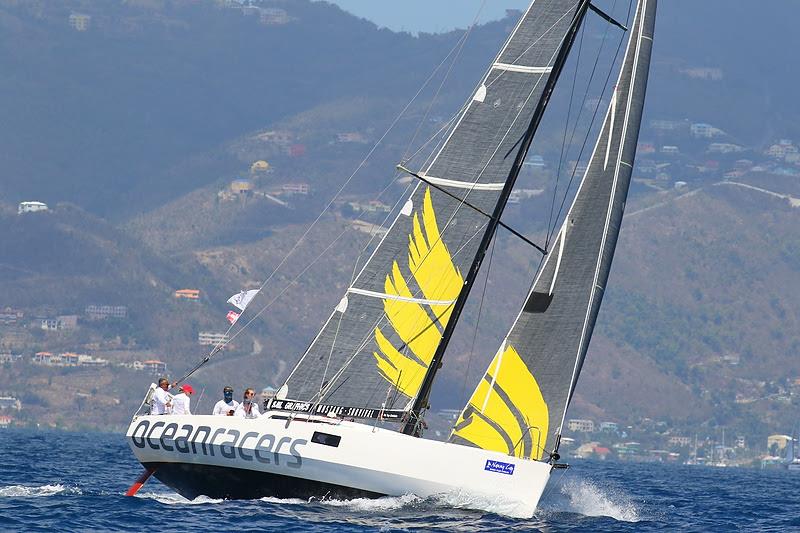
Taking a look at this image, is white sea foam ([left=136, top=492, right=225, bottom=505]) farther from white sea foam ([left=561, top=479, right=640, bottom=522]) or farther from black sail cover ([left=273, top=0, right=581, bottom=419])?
white sea foam ([left=561, top=479, right=640, bottom=522])

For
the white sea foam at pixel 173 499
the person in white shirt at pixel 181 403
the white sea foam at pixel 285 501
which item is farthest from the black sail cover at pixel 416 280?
the white sea foam at pixel 173 499

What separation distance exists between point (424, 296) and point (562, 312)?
1.97 metres

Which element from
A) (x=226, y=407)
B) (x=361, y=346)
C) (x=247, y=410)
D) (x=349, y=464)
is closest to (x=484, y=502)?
(x=349, y=464)

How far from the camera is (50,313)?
625 feet

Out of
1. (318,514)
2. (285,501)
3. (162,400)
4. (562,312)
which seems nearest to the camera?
(318,514)

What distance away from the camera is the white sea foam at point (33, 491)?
961 inches

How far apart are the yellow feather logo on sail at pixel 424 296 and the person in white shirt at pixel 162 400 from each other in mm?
3242

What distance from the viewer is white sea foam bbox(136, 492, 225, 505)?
917 inches

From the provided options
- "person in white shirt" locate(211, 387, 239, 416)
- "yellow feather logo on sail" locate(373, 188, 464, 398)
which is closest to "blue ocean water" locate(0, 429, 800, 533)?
"person in white shirt" locate(211, 387, 239, 416)

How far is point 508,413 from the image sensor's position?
2283 centimetres

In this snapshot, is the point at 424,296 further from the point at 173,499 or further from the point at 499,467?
the point at 173,499

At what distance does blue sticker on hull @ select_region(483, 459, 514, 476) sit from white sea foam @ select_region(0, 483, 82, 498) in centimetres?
698

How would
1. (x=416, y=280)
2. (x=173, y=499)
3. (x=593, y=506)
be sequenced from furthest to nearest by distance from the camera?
(x=593, y=506) → (x=173, y=499) → (x=416, y=280)

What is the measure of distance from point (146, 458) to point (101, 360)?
500 ft
